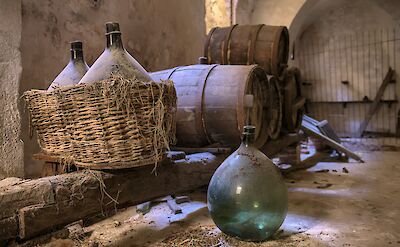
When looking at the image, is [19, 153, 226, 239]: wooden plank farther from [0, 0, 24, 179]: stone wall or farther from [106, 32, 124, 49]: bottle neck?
[106, 32, 124, 49]: bottle neck

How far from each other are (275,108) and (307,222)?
1.45m

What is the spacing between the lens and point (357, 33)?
8.18 metres

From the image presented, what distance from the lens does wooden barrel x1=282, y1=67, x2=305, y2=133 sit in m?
4.01

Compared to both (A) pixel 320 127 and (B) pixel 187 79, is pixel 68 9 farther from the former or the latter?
(A) pixel 320 127

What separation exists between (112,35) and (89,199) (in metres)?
0.82

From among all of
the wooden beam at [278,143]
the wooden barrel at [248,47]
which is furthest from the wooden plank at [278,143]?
the wooden barrel at [248,47]

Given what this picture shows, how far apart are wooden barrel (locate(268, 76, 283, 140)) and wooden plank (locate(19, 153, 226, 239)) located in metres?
1.46

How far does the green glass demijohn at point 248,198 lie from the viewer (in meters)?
1.96

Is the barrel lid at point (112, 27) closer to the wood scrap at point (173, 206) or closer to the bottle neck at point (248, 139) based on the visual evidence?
the bottle neck at point (248, 139)

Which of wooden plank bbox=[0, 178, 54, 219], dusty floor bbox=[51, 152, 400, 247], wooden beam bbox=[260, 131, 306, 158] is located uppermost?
wooden plank bbox=[0, 178, 54, 219]

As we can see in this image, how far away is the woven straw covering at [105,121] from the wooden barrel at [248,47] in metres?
2.13

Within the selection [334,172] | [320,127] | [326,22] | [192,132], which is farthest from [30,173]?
[326,22]

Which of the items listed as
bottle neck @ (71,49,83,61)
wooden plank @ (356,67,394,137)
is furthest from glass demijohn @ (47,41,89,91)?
wooden plank @ (356,67,394,137)

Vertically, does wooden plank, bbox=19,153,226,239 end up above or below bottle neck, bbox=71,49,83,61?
below
